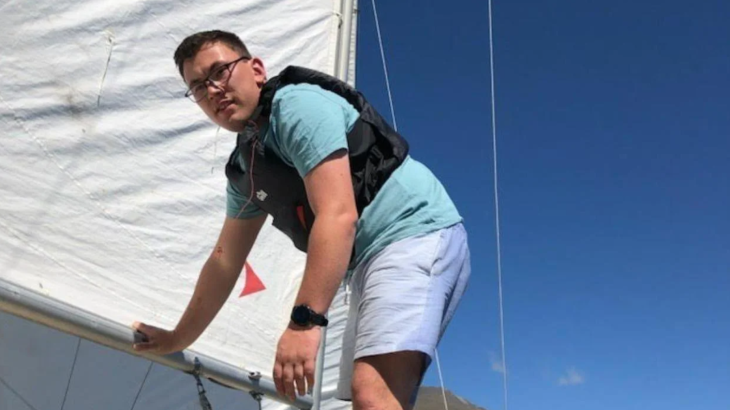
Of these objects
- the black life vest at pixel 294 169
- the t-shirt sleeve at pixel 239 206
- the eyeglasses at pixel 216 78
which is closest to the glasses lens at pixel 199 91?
the eyeglasses at pixel 216 78

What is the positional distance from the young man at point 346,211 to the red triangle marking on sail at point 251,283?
2.92 feet

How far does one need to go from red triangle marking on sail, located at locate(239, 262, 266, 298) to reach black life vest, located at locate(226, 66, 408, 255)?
1004mm

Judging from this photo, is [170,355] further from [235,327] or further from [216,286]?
[235,327]

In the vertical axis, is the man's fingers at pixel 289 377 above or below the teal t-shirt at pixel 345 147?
below

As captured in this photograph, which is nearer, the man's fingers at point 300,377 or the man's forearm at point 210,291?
the man's fingers at point 300,377

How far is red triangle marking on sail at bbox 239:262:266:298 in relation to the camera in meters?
2.61

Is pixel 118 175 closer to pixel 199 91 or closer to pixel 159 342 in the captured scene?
pixel 159 342

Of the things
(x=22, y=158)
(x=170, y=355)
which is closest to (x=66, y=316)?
(x=170, y=355)

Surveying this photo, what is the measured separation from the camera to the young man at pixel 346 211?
123 cm

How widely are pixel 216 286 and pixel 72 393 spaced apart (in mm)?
644

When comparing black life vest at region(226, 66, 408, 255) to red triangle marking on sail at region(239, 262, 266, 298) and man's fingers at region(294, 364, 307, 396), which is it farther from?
red triangle marking on sail at region(239, 262, 266, 298)

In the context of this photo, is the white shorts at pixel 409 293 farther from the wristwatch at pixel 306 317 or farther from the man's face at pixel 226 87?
the man's face at pixel 226 87

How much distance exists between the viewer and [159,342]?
6.48 ft

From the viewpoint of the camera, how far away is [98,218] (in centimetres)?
227
